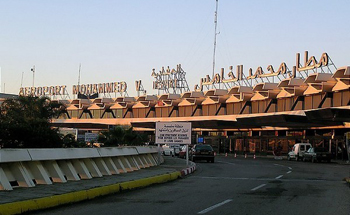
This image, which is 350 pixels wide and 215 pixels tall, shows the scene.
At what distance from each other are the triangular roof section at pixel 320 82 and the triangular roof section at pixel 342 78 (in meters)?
0.74

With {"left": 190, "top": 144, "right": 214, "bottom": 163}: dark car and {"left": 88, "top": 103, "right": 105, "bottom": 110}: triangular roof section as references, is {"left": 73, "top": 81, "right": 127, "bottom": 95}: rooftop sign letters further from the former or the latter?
{"left": 190, "top": 144, "right": 214, "bottom": 163}: dark car

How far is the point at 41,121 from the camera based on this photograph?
1008 inches

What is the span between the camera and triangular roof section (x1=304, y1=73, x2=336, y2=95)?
53938mm

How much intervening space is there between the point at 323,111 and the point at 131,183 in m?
32.8

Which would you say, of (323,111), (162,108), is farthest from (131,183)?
(162,108)

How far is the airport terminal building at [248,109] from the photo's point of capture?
180 feet

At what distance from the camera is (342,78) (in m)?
50.7

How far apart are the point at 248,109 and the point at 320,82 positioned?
21.4 m

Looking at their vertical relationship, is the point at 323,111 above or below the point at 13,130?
above

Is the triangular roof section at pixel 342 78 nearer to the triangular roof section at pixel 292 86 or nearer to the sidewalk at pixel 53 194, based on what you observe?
the triangular roof section at pixel 292 86

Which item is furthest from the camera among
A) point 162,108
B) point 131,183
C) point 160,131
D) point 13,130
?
point 162,108

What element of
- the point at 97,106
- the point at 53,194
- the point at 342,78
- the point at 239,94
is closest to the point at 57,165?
the point at 53,194

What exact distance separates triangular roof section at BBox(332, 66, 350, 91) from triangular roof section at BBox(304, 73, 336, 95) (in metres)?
0.74

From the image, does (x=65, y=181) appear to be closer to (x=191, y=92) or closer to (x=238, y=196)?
Result: (x=238, y=196)
